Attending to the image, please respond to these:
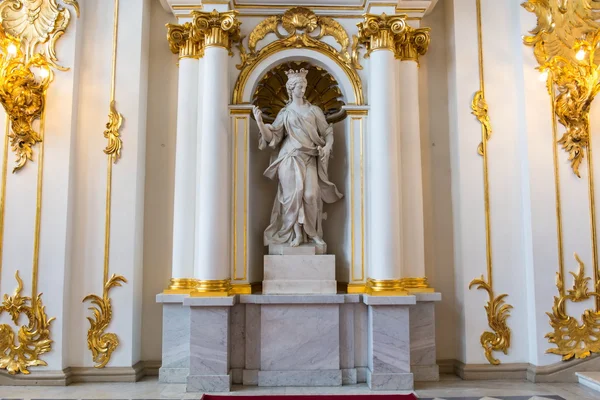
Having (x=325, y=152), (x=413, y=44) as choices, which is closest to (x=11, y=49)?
(x=325, y=152)

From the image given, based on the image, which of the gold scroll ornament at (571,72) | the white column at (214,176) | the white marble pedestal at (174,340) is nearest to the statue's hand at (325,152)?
the white column at (214,176)

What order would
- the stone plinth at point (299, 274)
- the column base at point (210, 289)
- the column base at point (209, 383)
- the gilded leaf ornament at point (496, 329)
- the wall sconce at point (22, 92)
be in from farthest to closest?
the gilded leaf ornament at point (496, 329)
the stone plinth at point (299, 274)
the wall sconce at point (22, 92)
the column base at point (210, 289)
the column base at point (209, 383)

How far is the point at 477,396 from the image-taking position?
475cm

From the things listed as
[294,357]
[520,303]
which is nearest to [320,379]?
[294,357]

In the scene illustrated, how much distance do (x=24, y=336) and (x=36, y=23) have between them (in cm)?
340

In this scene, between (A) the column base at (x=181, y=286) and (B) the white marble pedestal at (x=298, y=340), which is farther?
(A) the column base at (x=181, y=286)

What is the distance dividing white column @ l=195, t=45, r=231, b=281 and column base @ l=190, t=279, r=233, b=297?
1.9 inches

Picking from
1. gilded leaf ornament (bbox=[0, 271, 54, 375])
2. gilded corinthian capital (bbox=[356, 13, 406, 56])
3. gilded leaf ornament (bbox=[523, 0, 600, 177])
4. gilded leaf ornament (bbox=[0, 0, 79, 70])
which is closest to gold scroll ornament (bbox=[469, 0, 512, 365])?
gilded leaf ornament (bbox=[523, 0, 600, 177])

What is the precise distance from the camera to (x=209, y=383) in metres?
4.89

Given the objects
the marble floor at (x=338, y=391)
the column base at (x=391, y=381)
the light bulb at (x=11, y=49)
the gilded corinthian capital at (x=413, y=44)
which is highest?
the gilded corinthian capital at (x=413, y=44)

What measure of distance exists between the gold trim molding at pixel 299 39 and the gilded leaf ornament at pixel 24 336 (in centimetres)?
339

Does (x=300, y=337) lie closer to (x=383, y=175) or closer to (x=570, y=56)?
(x=383, y=175)

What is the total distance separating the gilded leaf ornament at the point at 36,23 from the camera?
541cm

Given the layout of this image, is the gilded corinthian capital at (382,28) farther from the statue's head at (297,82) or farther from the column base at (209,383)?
the column base at (209,383)
